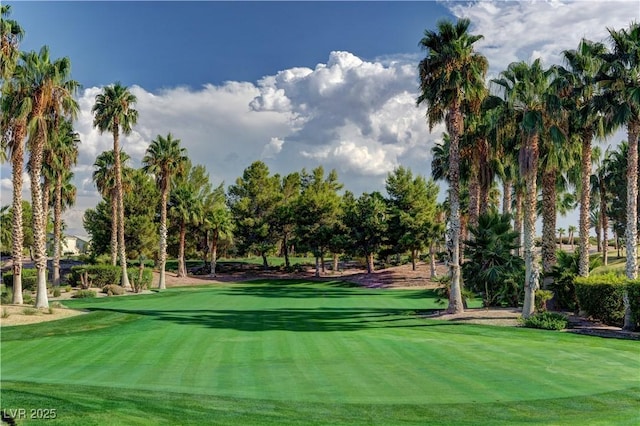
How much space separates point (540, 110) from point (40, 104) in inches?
1127

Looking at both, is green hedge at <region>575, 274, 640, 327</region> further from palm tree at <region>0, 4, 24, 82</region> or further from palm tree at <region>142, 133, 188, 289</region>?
palm tree at <region>142, 133, 188, 289</region>

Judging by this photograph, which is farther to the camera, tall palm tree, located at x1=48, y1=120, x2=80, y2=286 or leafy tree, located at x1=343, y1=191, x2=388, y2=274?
leafy tree, located at x1=343, y1=191, x2=388, y2=274

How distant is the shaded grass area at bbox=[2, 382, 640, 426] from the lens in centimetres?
944

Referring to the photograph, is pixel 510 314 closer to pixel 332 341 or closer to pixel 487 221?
pixel 487 221

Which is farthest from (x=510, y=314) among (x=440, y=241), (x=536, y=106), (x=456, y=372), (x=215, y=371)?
(x=440, y=241)

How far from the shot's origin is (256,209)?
82.4 meters

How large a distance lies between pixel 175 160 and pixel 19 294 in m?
25.5

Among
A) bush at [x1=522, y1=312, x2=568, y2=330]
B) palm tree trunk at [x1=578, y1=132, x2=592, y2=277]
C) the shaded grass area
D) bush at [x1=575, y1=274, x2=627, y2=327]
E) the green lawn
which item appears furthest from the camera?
palm tree trunk at [x1=578, y1=132, x2=592, y2=277]

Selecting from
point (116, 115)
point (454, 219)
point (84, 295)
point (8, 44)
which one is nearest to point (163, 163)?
point (116, 115)

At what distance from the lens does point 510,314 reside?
27.9 meters

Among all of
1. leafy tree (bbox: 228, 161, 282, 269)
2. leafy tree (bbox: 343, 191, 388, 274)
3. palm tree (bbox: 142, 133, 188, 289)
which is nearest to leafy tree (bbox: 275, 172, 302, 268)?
leafy tree (bbox: 228, 161, 282, 269)

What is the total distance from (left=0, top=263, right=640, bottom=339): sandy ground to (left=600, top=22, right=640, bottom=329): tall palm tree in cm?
360

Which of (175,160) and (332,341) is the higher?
(175,160)

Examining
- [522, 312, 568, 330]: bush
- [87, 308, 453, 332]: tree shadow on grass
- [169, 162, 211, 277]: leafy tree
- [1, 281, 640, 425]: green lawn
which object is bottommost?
[87, 308, 453, 332]: tree shadow on grass
